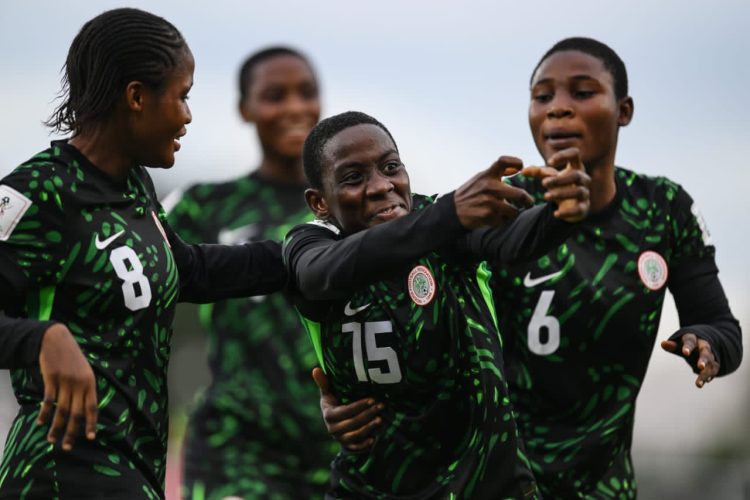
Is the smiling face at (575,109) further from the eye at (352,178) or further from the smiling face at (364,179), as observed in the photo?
the eye at (352,178)

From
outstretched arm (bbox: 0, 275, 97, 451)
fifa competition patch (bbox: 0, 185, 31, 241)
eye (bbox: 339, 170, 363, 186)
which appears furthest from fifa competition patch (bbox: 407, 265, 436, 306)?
fifa competition patch (bbox: 0, 185, 31, 241)

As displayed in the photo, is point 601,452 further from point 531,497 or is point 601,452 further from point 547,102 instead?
point 547,102

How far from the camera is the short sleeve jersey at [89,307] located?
4918 mm

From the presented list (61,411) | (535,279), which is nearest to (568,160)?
(61,411)

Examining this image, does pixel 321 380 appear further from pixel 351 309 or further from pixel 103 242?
pixel 103 242

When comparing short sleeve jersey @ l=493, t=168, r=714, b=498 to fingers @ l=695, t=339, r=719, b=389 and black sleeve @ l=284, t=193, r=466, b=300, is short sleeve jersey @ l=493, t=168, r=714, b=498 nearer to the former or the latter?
fingers @ l=695, t=339, r=719, b=389

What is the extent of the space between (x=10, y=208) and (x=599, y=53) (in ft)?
8.92

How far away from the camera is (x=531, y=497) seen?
543cm

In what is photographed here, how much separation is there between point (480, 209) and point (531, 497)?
4.18ft

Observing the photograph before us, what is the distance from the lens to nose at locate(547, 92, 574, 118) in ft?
21.1

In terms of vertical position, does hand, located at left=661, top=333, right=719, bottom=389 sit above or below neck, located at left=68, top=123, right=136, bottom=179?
below

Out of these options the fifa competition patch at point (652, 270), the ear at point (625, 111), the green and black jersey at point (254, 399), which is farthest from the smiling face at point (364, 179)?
the green and black jersey at point (254, 399)

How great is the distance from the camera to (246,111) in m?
8.59

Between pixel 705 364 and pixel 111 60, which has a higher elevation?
pixel 111 60
